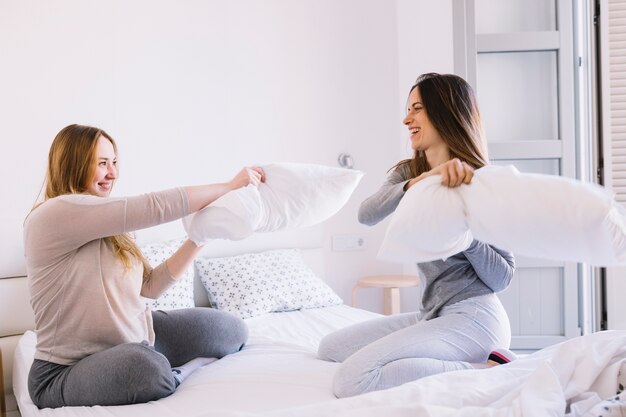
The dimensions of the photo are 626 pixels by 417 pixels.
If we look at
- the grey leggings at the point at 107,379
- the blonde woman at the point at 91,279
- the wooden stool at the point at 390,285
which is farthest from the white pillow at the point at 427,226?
the wooden stool at the point at 390,285

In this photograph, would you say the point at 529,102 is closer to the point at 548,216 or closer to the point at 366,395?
the point at 548,216

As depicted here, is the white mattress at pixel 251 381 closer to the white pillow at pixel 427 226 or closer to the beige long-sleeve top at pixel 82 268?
the beige long-sleeve top at pixel 82 268

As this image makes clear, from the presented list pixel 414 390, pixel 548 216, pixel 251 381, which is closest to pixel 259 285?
pixel 251 381

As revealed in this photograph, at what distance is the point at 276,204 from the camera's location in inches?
66.7

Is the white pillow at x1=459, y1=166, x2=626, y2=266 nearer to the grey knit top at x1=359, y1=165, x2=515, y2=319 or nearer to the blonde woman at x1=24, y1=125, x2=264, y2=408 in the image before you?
the grey knit top at x1=359, y1=165, x2=515, y2=319

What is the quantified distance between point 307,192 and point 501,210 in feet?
2.12

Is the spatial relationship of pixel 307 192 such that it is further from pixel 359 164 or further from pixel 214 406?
pixel 359 164

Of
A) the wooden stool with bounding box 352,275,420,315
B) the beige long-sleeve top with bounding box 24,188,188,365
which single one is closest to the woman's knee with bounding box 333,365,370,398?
the beige long-sleeve top with bounding box 24,188,188,365

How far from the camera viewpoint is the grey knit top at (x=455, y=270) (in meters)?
1.71

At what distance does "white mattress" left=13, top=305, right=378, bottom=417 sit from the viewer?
1.48 meters

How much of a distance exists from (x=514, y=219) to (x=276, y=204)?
717 mm

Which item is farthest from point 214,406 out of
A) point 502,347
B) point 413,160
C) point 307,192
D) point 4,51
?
point 4,51

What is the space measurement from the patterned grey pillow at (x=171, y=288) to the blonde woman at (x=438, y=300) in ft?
2.97

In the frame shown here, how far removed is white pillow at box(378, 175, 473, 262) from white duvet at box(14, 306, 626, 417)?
0.88 feet
